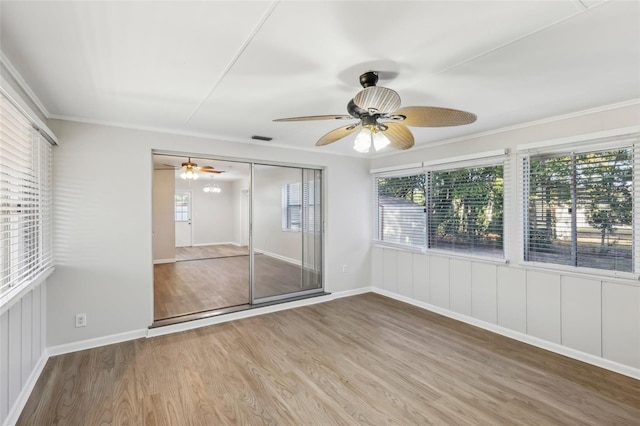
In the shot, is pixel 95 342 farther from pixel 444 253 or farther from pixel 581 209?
pixel 581 209

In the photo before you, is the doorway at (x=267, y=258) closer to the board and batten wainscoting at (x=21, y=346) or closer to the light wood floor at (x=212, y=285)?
the light wood floor at (x=212, y=285)

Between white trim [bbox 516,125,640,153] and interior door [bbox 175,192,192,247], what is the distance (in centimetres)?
911

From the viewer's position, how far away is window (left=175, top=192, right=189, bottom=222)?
9.54 m

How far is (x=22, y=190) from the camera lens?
2.12 m

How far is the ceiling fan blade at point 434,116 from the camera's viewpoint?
1.92m

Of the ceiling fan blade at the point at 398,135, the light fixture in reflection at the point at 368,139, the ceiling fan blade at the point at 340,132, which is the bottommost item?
the light fixture in reflection at the point at 368,139

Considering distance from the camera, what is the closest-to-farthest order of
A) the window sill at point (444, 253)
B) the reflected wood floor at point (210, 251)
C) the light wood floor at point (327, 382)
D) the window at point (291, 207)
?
the light wood floor at point (327, 382) < the window sill at point (444, 253) < the window at point (291, 207) < the reflected wood floor at point (210, 251)

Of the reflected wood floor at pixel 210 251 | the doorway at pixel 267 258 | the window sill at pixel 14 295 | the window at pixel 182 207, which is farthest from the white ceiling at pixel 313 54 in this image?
the window at pixel 182 207

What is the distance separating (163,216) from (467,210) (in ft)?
21.7

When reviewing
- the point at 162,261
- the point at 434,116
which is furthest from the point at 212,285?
the point at 434,116

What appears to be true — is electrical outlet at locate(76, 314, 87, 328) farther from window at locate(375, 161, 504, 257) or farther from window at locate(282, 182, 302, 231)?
window at locate(375, 161, 504, 257)

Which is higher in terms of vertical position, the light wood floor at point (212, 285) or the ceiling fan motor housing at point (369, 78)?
the ceiling fan motor housing at point (369, 78)

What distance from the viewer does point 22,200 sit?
218cm

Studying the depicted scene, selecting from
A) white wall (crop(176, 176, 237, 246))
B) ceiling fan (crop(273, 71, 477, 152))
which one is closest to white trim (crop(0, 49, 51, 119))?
ceiling fan (crop(273, 71, 477, 152))
